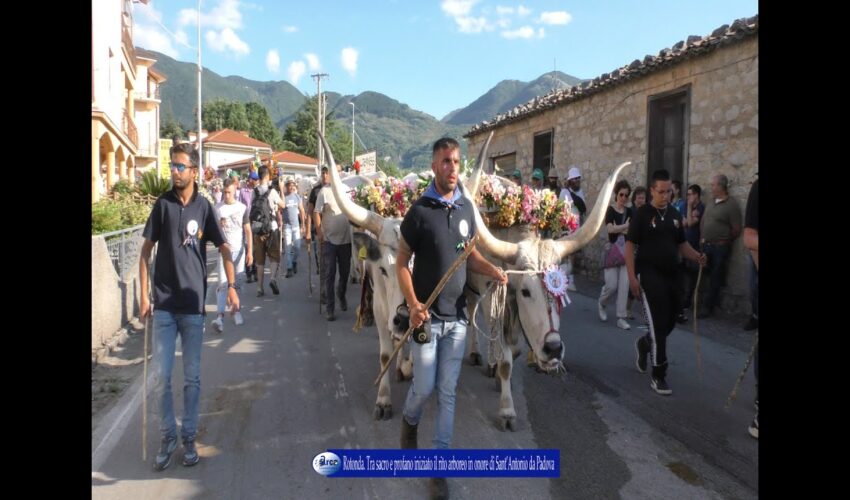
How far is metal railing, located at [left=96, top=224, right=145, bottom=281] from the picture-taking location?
7228mm

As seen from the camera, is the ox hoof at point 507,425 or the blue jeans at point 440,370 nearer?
the blue jeans at point 440,370

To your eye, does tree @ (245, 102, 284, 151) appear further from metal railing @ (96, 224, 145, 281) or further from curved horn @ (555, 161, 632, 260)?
curved horn @ (555, 161, 632, 260)

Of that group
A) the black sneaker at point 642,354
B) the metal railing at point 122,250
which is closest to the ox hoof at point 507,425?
the black sneaker at point 642,354

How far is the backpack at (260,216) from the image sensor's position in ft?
32.2

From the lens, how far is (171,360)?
3.91 metres

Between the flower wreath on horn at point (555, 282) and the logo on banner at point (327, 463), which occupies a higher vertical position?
the flower wreath on horn at point (555, 282)

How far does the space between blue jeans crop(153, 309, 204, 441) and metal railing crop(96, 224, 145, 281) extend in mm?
3779

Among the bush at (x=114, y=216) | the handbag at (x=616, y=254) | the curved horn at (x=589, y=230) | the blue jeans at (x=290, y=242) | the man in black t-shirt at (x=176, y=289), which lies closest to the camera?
the man in black t-shirt at (x=176, y=289)

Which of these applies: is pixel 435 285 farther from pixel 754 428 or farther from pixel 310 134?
pixel 310 134

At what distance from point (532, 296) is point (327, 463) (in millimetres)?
1858

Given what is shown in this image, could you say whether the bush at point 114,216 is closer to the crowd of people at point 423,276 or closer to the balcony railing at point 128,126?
the crowd of people at point 423,276

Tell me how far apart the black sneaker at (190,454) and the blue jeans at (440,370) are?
1632mm

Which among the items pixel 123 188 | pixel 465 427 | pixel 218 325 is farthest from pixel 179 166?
pixel 123 188

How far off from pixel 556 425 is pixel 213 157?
56.0m
